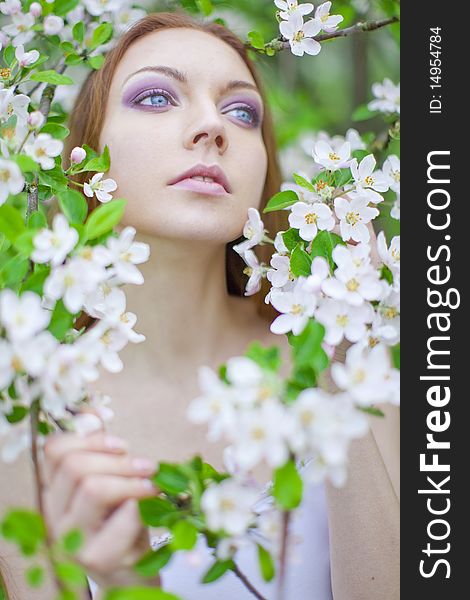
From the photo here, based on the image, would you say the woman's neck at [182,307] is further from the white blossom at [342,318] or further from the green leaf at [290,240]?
the white blossom at [342,318]

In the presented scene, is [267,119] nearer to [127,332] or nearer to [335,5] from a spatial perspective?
[335,5]

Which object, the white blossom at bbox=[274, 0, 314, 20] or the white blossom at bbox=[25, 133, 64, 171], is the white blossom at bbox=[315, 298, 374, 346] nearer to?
the white blossom at bbox=[25, 133, 64, 171]

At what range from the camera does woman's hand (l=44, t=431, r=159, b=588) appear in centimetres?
76

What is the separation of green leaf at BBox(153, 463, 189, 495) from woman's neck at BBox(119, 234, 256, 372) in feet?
2.43

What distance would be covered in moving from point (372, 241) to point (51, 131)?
1.76 ft

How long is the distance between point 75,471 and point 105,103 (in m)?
0.87

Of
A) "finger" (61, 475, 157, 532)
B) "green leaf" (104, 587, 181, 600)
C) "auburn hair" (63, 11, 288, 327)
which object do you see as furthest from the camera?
"auburn hair" (63, 11, 288, 327)

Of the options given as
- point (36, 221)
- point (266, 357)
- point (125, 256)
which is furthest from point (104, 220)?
point (266, 357)

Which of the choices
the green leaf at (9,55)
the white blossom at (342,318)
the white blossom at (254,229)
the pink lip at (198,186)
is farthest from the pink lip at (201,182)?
the white blossom at (342,318)

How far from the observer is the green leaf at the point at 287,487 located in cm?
68

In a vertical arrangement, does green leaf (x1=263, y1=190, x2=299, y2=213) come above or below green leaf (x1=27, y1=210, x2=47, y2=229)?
above

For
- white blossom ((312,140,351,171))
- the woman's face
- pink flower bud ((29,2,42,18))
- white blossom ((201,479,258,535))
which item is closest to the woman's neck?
the woman's face

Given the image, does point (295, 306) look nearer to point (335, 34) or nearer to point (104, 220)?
point (104, 220)

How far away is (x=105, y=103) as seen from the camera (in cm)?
143
